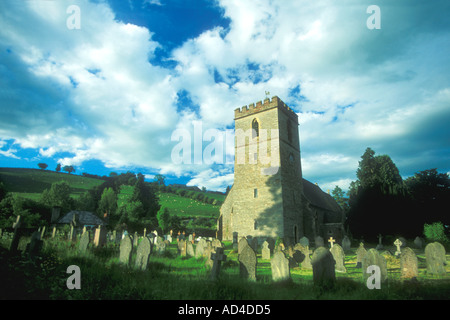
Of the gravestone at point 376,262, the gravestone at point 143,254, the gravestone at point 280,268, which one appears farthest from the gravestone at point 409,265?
the gravestone at point 143,254

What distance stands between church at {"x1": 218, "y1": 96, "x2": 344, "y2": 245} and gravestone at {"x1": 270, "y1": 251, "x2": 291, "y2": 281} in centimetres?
1279

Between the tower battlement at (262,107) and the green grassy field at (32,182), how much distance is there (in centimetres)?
4008

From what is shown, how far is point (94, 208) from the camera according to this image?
4369 centimetres

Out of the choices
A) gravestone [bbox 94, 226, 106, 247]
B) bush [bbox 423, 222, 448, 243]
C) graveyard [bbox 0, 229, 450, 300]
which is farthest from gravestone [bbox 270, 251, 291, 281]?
bush [bbox 423, 222, 448, 243]

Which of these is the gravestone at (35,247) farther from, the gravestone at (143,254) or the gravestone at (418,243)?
the gravestone at (418,243)

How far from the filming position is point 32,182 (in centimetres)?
5216

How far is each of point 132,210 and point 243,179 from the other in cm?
1907

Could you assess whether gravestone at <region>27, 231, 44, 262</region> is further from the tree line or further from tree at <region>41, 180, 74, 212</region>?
tree at <region>41, 180, 74, 212</region>

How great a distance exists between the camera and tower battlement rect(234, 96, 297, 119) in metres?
22.8

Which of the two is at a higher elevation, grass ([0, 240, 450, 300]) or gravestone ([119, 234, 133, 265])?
gravestone ([119, 234, 133, 265])

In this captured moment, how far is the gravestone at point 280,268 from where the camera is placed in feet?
23.4

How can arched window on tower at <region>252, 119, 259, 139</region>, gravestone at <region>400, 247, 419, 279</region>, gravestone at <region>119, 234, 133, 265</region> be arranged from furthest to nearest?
arched window on tower at <region>252, 119, 259, 139</region>, gravestone at <region>400, 247, 419, 279</region>, gravestone at <region>119, 234, 133, 265</region>

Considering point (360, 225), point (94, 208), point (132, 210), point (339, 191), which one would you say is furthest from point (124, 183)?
point (360, 225)
